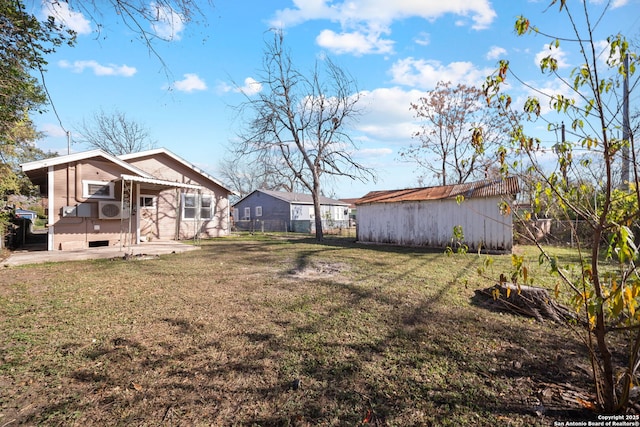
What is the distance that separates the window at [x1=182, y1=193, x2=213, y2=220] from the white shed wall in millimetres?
8619

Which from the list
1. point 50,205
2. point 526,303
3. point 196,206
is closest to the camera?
point 526,303

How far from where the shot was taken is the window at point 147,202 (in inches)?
540

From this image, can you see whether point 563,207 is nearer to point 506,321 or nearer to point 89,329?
point 506,321

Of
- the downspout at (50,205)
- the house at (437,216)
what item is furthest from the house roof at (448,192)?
the downspout at (50,205)

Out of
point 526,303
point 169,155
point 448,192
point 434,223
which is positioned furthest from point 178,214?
point 526,303

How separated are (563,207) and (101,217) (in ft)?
44.9

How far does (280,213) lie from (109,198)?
16122mm

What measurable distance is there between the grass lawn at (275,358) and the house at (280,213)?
64.0 feet

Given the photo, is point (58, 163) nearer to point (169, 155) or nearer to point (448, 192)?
point (169, 155)

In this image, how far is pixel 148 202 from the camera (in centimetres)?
1402

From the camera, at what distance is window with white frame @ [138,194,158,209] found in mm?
13663

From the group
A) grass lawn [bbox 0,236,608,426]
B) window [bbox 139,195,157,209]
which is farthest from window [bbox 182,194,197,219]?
grass lawn [bbox 0,236,608,426]

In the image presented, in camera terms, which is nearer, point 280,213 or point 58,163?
point 58,163

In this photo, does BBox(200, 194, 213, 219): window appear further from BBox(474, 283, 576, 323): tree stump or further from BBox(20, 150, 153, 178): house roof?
BBox(474, 283, 576, 323): tree stump
